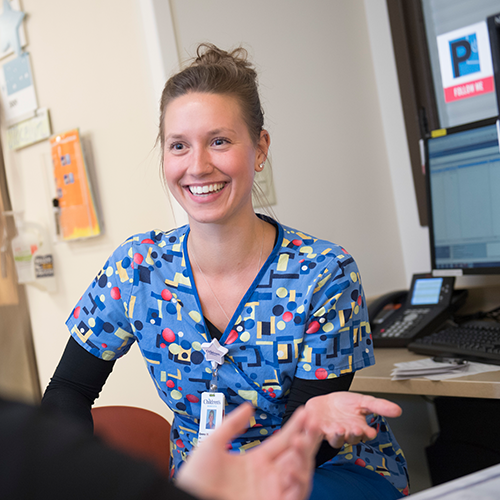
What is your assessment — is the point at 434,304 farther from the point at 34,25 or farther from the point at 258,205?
the point at 34,25

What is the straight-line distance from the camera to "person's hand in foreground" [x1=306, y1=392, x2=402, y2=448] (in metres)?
0.84

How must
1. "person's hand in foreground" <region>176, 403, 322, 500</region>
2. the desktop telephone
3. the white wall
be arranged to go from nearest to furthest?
"person's hand in foreground" <region>176, 403, 322, 500</region>, the desktop telephone, the white wall

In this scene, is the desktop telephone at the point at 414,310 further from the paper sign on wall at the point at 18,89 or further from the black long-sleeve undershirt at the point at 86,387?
the paper sign on wall at the point at 18,89

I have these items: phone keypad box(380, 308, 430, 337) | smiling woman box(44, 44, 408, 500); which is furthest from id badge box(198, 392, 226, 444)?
phone keypad box(380, 308, 430, 337)

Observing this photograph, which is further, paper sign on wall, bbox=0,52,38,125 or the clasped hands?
paper sign on wall, bbox=0,52,38,125

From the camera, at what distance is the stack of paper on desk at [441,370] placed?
122cm

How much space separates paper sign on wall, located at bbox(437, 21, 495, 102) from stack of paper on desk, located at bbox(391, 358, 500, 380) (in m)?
1.12

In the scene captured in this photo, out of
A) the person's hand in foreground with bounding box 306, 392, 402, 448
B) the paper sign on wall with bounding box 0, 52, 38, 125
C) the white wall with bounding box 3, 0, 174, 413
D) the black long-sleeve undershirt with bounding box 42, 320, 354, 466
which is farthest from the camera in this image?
the paper sign on wall with bounding box 0, 52, 38, 125

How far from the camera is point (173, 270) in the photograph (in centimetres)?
128

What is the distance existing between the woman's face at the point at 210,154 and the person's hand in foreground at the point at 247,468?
687 mm

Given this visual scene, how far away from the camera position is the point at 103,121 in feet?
6.51

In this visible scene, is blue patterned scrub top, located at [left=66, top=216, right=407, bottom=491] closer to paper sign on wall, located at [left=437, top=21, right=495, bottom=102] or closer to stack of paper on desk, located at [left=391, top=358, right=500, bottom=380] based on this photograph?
stack of paper on desk, located at [left=391, top=358, right=500, bottom=380]

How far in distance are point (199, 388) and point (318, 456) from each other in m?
0.30

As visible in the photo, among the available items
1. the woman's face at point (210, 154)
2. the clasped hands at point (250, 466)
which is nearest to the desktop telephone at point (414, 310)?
the woman's face at point (210, 154)
